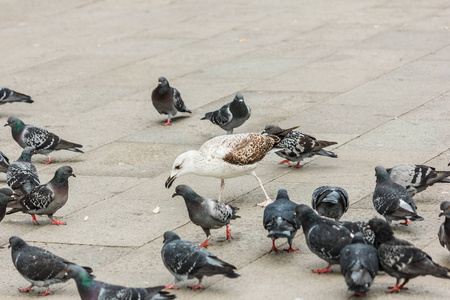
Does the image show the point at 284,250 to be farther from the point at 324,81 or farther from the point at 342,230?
the point at 324,81

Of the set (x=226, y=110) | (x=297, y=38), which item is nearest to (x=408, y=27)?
(x=297, y=38)

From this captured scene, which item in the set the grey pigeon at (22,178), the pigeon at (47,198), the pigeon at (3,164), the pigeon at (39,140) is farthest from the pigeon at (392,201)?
the pigeon at (3,164)

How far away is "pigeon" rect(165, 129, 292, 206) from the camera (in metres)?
9.33

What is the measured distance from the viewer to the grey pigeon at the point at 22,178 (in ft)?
32.6

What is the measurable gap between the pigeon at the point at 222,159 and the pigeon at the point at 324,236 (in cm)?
175

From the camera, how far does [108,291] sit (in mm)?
6812

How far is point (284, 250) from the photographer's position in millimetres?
8227

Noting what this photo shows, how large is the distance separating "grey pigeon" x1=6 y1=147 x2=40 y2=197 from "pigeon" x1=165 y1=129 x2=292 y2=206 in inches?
72.9

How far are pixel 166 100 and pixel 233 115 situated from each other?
61.6 inches

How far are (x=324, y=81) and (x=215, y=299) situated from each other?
326 inches

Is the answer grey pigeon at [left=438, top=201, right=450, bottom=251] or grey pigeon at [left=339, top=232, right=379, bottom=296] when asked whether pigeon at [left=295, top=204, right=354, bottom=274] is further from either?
grey pigeon at [left=438, top=201, right=450, bottom=251]

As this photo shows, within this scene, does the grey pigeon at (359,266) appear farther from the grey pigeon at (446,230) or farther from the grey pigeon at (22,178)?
the grey pigeon at (22,178)

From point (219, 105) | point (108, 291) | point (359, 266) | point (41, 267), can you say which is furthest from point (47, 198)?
point (219, 105)

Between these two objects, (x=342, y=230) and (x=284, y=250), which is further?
(x=284, y=250)
